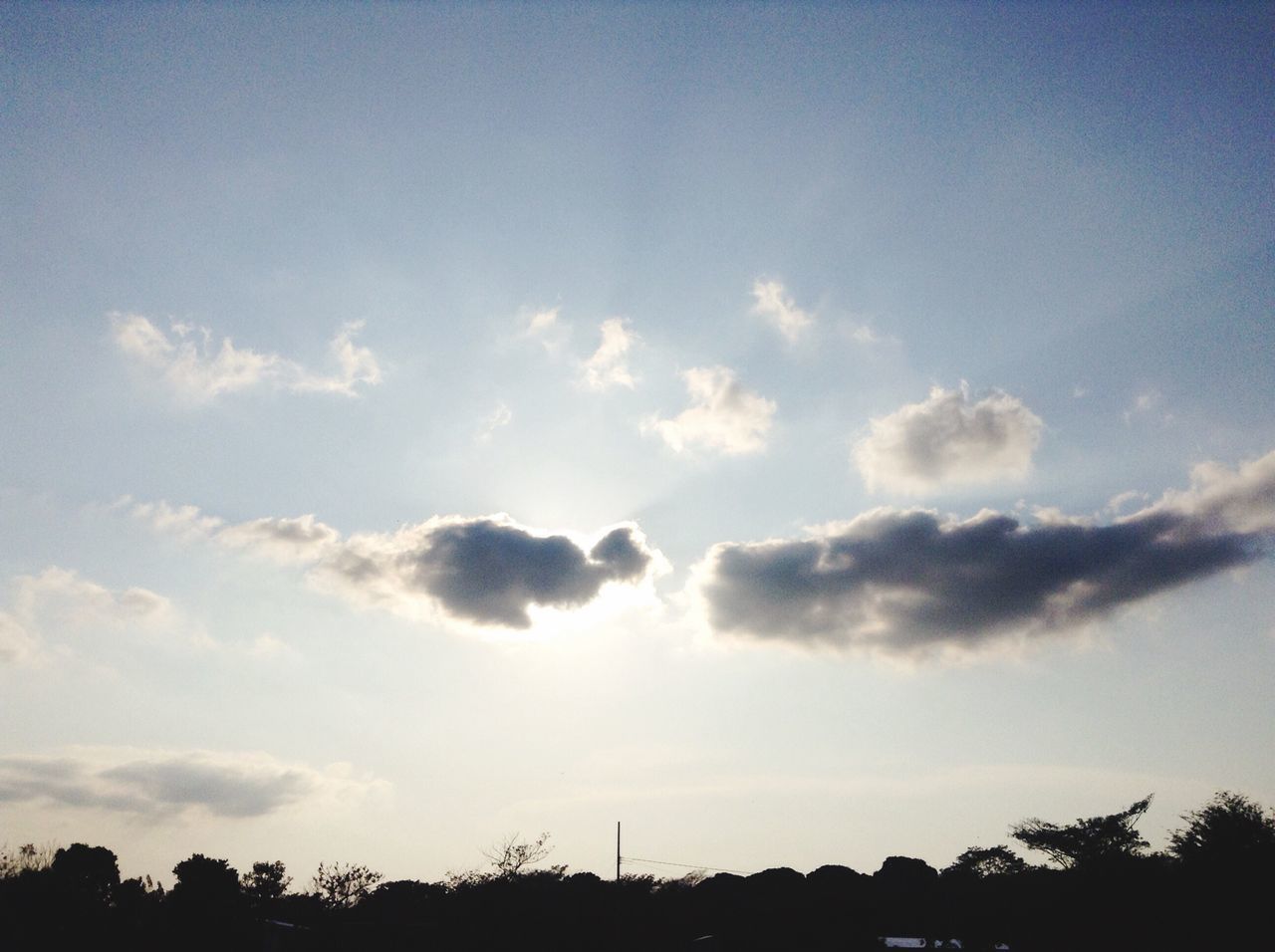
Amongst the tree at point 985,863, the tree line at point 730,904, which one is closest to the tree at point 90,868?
the tree line at point 730,904

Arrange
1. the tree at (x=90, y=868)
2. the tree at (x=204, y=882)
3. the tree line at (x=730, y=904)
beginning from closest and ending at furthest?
the tree line at (x=730, y=904), the tree at (x=204, y=882), the tree at (x=90, y=868)

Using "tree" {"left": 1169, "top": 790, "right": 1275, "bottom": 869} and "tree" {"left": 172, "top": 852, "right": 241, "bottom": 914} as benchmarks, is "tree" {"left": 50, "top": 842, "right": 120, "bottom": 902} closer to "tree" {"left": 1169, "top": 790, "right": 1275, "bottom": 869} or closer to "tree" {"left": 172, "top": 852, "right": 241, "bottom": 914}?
"tree" {"left": 172, "top": 852, "right": 241, "bottom": 914}

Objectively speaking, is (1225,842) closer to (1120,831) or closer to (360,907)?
(1120,831)

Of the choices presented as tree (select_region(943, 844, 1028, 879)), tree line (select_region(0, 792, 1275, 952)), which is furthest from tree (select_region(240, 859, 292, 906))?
tree (select_region(943, 844, 1028, 879))

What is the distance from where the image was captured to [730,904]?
230 feet

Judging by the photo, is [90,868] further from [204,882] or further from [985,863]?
[985,863]

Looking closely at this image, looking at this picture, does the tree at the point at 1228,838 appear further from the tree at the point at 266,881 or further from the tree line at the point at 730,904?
the tree at the point at 266,881

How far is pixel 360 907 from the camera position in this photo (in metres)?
70.5

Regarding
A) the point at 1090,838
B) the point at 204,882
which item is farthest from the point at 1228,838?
the point at 204,882

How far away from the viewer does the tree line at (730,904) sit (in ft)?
160

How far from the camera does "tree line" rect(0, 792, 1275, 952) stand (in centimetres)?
4875

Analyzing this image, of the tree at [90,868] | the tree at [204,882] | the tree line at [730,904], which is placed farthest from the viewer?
the tree at [90,868]

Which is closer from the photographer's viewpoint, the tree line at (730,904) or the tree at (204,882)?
the tree line at (730,904)

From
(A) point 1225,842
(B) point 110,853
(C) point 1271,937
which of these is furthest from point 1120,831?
(B) point 110,853
